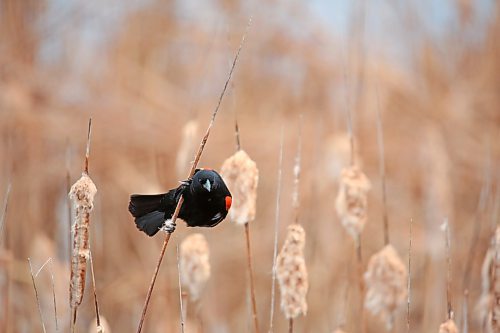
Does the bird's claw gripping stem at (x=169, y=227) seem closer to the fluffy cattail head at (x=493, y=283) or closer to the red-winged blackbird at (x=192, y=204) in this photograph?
the red-winged blackbird at (x=192, y=204)

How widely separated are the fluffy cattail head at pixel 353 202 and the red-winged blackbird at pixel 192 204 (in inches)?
28.4

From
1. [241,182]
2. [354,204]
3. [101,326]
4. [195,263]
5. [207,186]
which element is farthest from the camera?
[354,204]

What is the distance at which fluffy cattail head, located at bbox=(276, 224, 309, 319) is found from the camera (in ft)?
5.01

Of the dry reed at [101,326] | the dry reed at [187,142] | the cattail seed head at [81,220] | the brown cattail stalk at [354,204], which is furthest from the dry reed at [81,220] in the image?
the brown cattail stalk at [354,204]

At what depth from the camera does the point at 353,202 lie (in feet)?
5.85

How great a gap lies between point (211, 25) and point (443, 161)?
1601 millimetres

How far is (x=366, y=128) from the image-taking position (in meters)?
3.96

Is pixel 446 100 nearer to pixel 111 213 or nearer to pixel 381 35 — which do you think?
pixel 381 35

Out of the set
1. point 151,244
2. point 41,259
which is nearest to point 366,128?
point 151,244

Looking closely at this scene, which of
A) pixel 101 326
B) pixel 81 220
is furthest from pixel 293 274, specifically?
pixel 81 220

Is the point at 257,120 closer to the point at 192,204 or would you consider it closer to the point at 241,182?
the point at 241,182

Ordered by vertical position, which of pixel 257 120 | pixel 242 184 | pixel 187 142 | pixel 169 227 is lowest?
pixel 169 227

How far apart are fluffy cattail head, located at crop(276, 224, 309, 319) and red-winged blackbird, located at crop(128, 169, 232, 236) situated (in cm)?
45

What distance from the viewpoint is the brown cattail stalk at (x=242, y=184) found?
4.82ft
